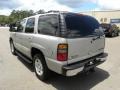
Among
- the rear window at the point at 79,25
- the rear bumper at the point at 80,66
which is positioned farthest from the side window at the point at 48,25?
the rear bumper at the point at 80,66

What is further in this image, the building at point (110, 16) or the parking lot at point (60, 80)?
the building at point (110, 16)

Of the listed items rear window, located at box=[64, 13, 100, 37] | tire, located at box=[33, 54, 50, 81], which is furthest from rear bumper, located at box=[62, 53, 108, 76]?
tire, located at box=[33, 54, 50, 81]

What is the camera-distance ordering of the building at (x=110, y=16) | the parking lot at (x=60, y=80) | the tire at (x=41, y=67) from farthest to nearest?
the building at (x=110, y=16) → the tire at (x=41, y=67) → the parking lot at (x=60, y=80)

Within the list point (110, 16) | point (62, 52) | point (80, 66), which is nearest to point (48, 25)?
point (62, 52)

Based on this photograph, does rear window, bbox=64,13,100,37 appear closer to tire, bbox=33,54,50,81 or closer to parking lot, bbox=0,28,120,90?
tire, bbox=33,54,50,81

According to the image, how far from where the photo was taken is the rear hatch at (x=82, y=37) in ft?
14.6

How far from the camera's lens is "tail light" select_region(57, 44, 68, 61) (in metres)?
4.34

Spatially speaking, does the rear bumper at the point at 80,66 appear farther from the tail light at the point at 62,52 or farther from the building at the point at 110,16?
the building at the point at 110,16

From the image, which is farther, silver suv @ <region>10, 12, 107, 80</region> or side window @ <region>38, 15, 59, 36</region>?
side window @ <region>38, 15, 59, 36</region>

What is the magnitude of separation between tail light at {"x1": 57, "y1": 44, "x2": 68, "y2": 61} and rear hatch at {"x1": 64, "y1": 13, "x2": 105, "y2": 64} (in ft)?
0.30

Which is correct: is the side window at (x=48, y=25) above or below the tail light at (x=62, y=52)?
above

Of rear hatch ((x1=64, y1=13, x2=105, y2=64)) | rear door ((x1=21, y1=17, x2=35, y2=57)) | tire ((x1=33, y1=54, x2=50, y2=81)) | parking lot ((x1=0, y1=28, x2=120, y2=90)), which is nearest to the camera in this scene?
rear hatch ((x1=64, y1=13, x2=105, y2=64))

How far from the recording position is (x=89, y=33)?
4996 mm

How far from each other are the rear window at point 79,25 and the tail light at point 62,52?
0.32 m
